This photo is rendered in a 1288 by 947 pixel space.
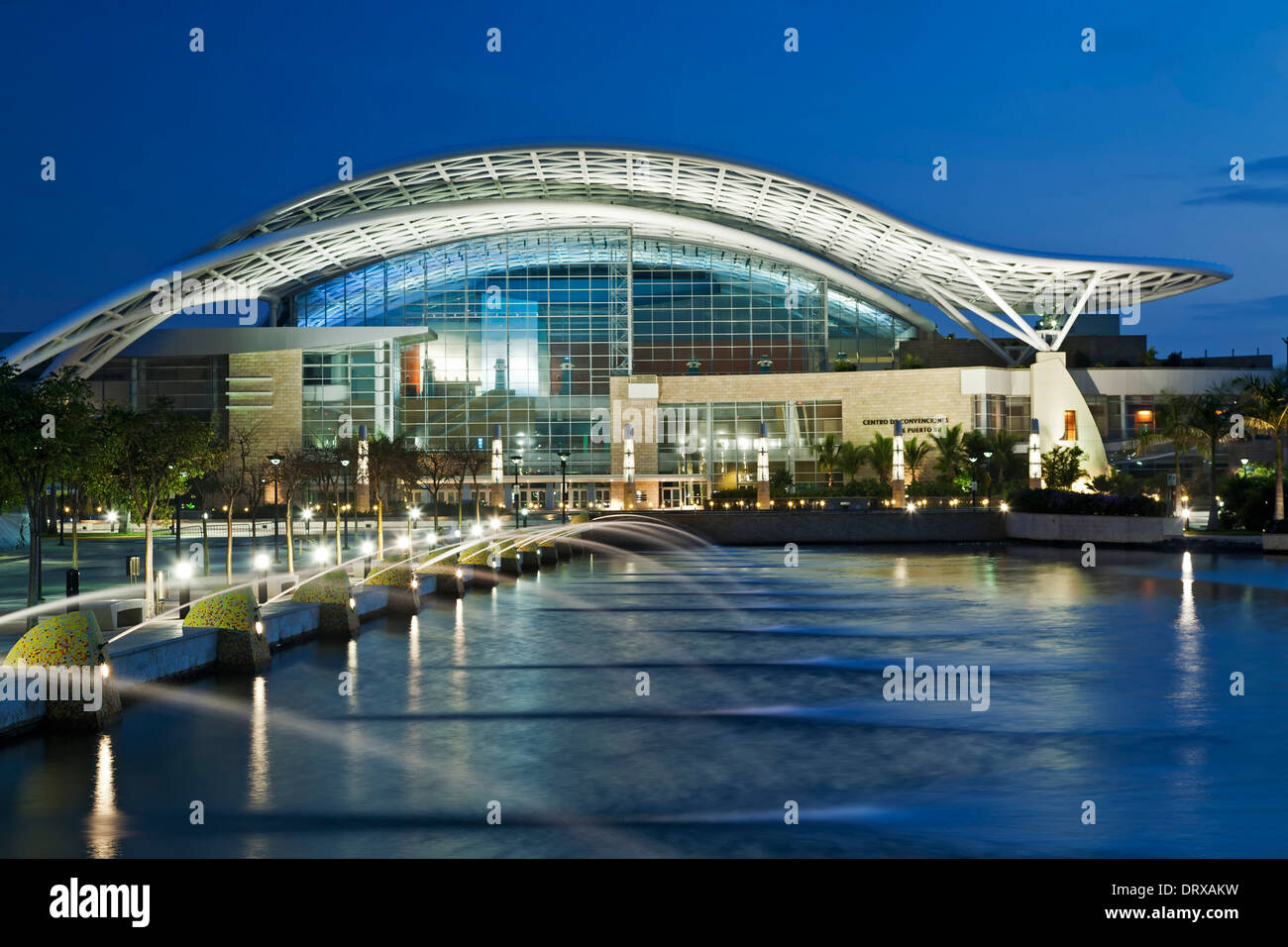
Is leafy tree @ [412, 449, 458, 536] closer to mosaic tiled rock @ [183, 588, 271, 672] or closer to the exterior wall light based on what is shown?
the exterior wall light

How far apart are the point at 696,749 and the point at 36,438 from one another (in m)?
14.6

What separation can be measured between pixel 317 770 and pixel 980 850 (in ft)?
24.1

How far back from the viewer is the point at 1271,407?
50.1 meters

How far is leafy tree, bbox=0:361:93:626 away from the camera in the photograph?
73.9 ft

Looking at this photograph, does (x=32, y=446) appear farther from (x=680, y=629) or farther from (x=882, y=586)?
(x=882, y=586)

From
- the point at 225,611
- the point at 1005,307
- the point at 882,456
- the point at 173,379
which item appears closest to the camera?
the point at 225,611

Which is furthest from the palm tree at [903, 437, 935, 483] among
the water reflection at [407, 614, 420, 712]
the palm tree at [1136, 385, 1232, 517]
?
the water reflection at [407, 614, 420, 712]

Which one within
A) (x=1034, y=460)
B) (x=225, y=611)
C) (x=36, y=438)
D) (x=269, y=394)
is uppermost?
(x=269, y=394)

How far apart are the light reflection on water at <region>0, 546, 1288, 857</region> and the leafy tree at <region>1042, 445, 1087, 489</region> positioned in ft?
154

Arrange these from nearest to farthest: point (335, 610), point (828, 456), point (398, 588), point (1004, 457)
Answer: point (335, 610)
point (398, 588)
point (1004, 457)
point (828, 456)

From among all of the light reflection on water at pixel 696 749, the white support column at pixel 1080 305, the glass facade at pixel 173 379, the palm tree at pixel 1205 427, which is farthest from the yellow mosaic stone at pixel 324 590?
the glass facade at pixel 173 379

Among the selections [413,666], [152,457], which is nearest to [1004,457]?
[152,457]

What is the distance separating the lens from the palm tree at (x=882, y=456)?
7931cm

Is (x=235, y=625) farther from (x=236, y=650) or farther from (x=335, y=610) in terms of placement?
(x=335, y=610)
